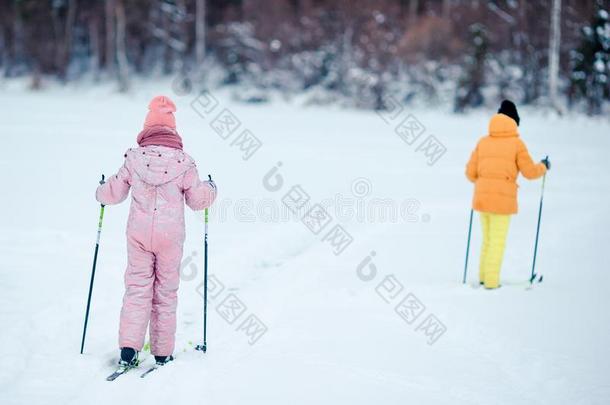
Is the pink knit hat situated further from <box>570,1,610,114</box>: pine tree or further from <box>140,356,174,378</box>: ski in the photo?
<box>570,1,610,114</box>: pine tree

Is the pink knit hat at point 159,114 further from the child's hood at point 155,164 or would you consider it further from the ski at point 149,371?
the ski at point 149,371

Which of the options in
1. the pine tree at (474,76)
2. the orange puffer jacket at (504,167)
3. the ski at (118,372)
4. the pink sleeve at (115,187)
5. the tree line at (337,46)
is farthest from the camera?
the pine tree at (474,76)

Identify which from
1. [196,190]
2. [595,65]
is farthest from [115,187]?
[595,65]

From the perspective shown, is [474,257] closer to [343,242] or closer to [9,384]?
[343,242]

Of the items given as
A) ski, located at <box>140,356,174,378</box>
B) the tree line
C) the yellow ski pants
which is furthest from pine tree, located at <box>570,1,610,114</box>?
ski, located at <box>140,356,174,378</box>

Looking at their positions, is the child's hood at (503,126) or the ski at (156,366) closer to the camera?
the ski at (156,366)

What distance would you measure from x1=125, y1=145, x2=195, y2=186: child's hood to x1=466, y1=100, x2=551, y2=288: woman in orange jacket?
10.3ft

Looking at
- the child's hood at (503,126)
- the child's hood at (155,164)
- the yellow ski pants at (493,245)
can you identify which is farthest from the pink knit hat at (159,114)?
the yellow ski pants at (493,245)

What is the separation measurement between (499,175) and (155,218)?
3.37m

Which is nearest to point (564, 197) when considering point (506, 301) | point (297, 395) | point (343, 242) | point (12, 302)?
point (343, 242)

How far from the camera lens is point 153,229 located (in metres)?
3.67

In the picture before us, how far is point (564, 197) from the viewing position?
33.9 feet

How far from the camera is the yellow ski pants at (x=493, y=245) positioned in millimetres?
5438

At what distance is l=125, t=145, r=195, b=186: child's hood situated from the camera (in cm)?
366
